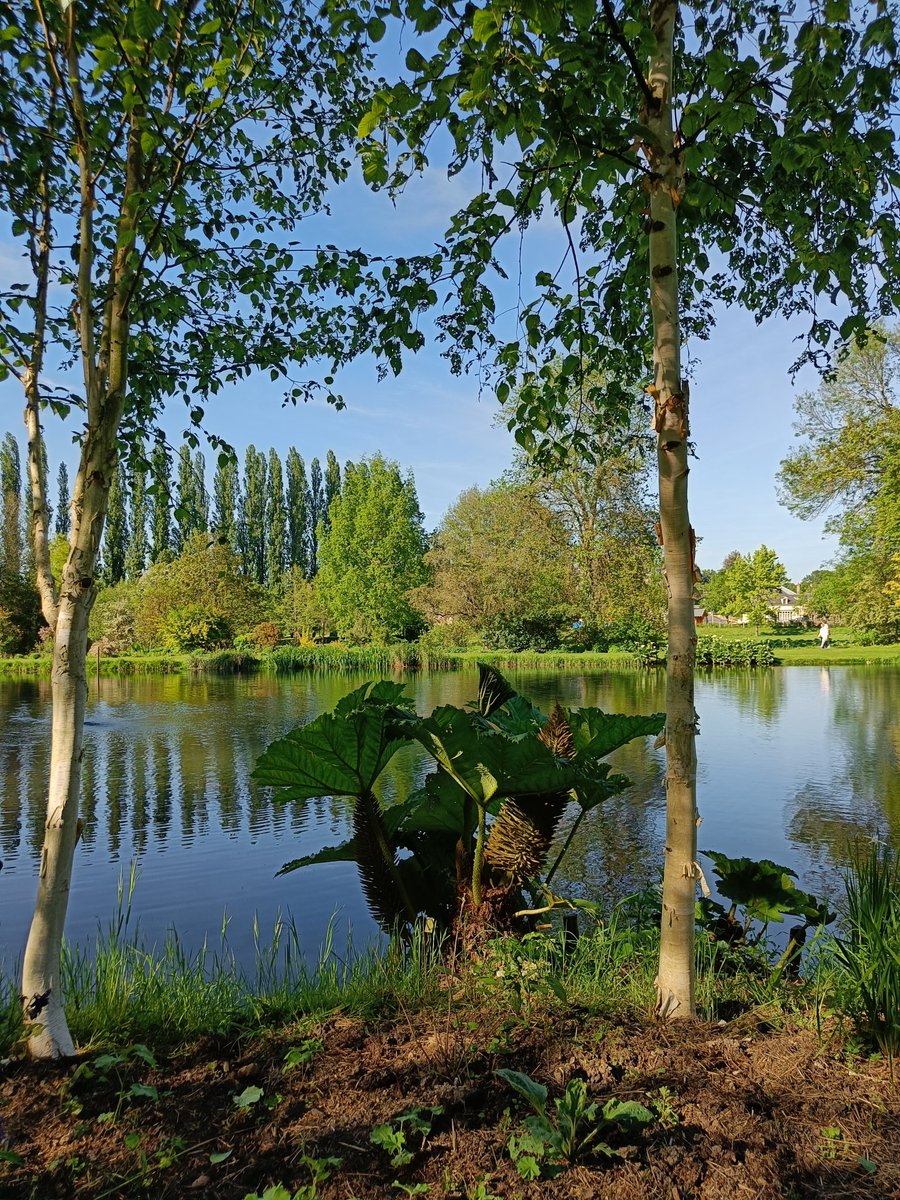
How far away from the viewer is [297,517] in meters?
61.6

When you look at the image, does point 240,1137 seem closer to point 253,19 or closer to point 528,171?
point 528,171

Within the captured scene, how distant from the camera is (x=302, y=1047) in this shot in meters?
2.20

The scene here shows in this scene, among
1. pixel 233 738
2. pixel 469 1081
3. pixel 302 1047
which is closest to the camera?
Answer: pixel 469 1081

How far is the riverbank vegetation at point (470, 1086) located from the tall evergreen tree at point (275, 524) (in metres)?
56.7

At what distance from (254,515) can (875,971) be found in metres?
60.4

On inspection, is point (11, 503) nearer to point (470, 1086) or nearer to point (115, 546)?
point (115, 546)

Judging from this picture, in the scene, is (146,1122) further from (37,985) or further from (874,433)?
(874,433)

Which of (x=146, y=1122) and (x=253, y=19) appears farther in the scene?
(x=253, y=19)

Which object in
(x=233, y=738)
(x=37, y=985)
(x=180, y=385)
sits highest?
(x=180, y=385)

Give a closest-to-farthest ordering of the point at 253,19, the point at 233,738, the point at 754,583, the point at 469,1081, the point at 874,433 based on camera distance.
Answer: the point at 469,1081
the point at 253,19
the point at 233,738
the point at 874,433
the point at 754,583

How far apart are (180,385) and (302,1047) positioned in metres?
3.09

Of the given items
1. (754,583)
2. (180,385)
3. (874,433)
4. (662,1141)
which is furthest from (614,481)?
(754,583)

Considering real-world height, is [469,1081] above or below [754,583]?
below

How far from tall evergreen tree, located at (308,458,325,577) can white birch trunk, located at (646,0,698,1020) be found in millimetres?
61060
